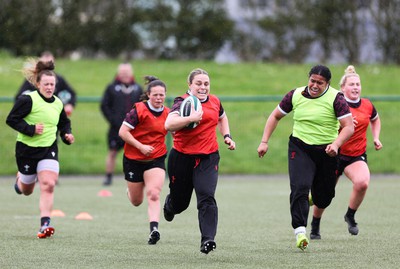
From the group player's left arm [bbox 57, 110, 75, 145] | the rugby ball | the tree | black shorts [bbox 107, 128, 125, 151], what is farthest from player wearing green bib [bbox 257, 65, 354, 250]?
the tree

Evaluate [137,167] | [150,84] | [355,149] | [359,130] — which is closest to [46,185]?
[137,167]

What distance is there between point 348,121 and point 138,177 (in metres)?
2.48

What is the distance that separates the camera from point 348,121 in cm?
959

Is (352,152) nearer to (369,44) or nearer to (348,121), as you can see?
(348,121)

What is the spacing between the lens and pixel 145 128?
10570 millimetres

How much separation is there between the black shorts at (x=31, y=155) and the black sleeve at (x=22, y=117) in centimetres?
22

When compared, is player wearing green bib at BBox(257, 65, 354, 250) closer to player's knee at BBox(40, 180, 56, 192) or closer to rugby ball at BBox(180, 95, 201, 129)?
rugby ball at BBox(180, 95, 201, 129)

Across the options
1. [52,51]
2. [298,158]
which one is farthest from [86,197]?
[52,51]

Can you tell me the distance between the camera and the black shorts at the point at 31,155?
35.9ft

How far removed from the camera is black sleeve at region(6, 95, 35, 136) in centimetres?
1084

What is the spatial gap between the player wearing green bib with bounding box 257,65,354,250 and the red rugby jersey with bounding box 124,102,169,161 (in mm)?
1286

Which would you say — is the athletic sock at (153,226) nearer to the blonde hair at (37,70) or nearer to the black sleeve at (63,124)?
the black sleeve at (63,124)

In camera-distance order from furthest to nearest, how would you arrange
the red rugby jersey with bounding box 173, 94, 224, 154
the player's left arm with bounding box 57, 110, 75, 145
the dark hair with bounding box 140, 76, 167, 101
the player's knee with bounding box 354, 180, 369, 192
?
the player's left arm with bounding box 57, 110, 75, 145, the player's knee with bounding box 354, 180, 369, 192, the dark hair with bounding box 140, 76, 167, 101, the red rugby jersey with bounding box 173, 94, 224, 154

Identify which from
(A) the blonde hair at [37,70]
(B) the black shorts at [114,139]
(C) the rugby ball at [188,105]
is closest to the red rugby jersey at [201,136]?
(C) the rugby ball at [188,105]
